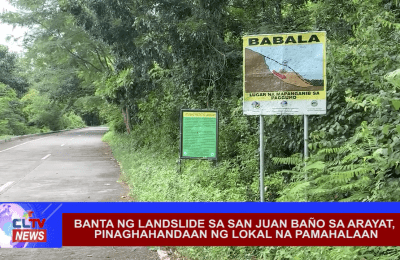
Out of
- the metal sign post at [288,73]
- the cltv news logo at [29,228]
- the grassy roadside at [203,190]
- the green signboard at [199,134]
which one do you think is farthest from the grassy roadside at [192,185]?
the cltv news logo at [29,228]

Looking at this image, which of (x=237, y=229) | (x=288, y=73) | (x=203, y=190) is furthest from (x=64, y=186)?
(x=237, y=229)

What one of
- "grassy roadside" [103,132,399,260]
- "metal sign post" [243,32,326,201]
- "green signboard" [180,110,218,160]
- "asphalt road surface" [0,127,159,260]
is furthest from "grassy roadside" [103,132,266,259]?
"metal sign post" [243,32,326,201]

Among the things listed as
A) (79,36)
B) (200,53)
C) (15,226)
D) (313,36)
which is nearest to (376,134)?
(313,36)

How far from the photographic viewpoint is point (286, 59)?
587 cm

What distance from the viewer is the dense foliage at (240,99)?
17.5 ft

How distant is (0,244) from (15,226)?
419 mm

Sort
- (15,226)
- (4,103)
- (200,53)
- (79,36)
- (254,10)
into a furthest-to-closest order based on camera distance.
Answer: (4,103), (79,36), (254,10), (200,53), (15,226)

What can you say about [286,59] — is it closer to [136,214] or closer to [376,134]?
[376,134]

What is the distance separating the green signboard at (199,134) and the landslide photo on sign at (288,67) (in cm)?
313

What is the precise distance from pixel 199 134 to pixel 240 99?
1.35m

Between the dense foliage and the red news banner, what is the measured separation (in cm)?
18

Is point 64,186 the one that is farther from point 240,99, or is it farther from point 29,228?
point 29,228

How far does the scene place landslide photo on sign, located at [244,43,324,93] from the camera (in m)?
5.83

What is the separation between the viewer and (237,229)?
4.27m
